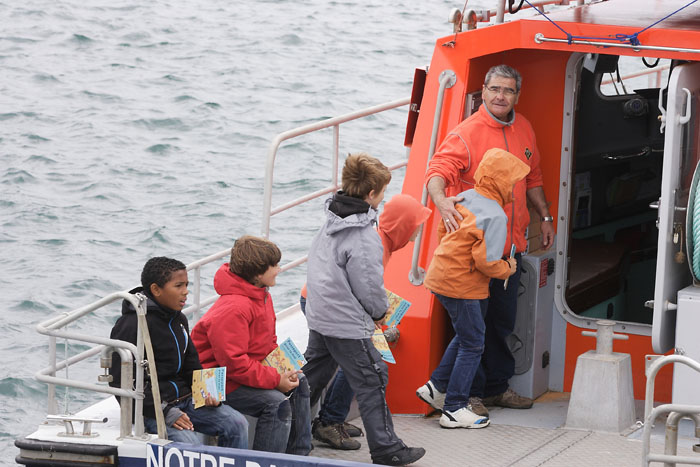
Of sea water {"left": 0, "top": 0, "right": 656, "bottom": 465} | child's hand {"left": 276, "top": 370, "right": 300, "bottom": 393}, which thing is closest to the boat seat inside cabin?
child's hand {"left": 276, "top": 370, "right": 300, "bottom": 393}

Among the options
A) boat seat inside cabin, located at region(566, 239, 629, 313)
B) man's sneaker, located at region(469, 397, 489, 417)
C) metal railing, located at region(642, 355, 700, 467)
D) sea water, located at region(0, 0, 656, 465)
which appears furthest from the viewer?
sea water, located at region(0, 0, 656, 465)

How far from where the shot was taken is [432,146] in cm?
643

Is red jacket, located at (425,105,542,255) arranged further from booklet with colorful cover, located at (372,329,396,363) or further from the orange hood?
booklet with colorful cover, located at (372,329,396,363)

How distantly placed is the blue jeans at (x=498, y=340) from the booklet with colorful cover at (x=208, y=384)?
167 centimetres

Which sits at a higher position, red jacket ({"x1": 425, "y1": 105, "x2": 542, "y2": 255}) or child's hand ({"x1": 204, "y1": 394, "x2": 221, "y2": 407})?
red jacket ({"x1": 425, "y1": 105, "x2": 542, "y2": 255})

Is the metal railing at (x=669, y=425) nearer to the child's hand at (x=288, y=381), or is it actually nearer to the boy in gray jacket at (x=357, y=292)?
the boy in gray jacket at (x=357, y=292)

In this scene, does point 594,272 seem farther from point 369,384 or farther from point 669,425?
point 669,425

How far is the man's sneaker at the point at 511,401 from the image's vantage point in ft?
21.2

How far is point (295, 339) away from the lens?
663 centimetres

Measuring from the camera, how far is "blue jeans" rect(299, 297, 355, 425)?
588 centimetres

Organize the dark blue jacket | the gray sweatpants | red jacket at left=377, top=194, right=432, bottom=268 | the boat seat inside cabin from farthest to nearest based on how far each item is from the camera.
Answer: the boat seat inside cabin, red jacket at left=377, top=194, right=432, bottom=268, the gray sweatpants, the dark blue jacket

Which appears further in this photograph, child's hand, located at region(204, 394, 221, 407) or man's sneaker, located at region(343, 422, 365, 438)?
man's sneaker, located at region(343, 422, 365, 438)

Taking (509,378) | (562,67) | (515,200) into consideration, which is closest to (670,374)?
(509,378)

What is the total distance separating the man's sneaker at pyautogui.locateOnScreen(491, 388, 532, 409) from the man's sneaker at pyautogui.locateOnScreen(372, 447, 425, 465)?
3.56 feet
